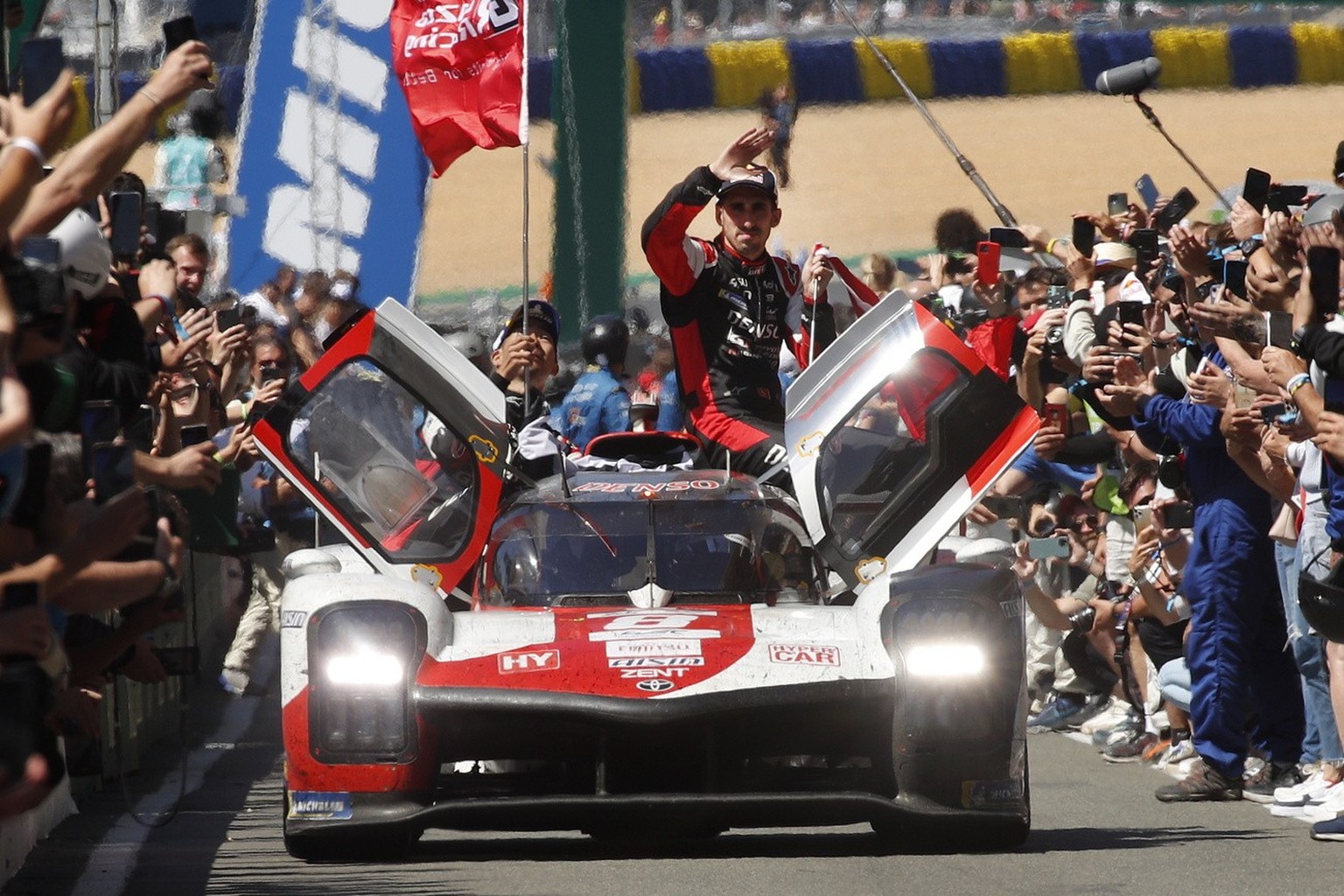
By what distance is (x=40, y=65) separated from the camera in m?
6.52

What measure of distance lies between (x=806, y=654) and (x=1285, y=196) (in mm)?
2720

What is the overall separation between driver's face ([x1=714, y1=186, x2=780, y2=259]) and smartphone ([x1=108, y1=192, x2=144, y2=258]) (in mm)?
3426

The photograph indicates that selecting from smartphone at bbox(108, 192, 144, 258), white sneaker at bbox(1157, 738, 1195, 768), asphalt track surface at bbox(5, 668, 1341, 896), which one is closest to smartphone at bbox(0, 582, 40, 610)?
asphalt track surface at bbox(5, 668, 1341, 896)

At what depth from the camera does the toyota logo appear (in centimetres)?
838

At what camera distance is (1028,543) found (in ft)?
43.3

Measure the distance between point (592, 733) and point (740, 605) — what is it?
1.01 meters

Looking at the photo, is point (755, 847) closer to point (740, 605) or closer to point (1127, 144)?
point (740, 605)

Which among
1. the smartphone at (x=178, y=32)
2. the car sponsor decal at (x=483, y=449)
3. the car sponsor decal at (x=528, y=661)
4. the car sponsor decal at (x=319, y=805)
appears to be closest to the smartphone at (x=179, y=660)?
the car sponsor decal at (x=319, y=805)

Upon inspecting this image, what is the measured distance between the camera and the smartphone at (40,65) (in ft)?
21.3

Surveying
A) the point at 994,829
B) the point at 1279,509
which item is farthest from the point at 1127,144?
the point at 994,829

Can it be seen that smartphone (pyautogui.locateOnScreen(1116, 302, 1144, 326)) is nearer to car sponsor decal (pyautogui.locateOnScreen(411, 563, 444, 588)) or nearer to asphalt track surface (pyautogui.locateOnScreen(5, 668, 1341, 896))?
asphalt track surface (pyautogui.locateOnScreen(5, 668, 1341, 896))

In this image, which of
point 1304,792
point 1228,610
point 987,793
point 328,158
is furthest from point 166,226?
point 328,158

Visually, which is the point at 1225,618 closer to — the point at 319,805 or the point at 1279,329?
the point at 1279,329

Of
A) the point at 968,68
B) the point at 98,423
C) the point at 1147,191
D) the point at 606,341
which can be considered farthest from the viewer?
the point at 968,68
